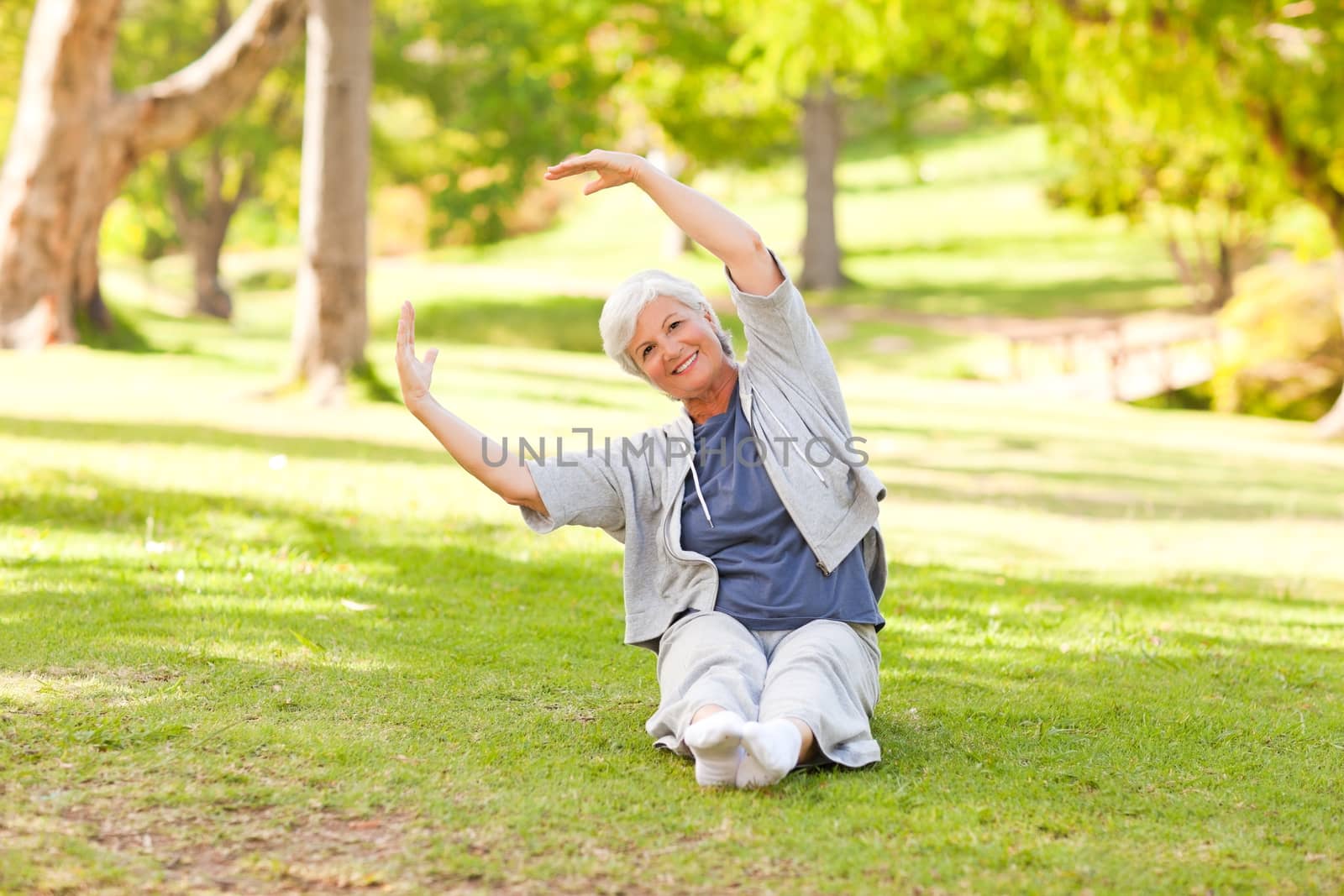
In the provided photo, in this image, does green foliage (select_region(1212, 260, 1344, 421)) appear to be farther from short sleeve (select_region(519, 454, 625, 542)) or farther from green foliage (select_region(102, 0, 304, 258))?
green foliage (select_region(102, 0, 304, 258))

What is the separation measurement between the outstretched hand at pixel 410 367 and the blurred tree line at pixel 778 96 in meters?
8.70

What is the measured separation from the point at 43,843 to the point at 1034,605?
4.47 m

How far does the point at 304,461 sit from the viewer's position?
30.3 ft

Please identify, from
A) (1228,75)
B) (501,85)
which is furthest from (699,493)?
(501,85)

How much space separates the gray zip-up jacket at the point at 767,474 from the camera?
4012 millimetres

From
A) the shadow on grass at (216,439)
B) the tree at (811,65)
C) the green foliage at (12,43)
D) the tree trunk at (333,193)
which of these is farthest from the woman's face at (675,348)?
the green foliage at (12,43)

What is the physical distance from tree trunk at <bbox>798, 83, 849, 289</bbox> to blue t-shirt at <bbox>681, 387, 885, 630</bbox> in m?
24.7

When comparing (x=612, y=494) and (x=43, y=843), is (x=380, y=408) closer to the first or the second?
(x=612, y=494)

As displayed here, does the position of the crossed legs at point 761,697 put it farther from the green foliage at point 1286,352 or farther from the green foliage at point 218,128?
the green foliage at point 218,128

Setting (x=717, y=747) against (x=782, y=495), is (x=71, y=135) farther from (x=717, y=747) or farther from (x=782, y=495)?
(x=717, y=747)

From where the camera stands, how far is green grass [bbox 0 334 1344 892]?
3.15 meters

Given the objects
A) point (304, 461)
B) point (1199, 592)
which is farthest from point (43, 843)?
point (304, 461)

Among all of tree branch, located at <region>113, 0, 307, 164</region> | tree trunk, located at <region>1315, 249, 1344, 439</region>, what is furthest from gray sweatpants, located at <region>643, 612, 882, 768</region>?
tree branch, located at <region>113, 0, 307, 164</region>

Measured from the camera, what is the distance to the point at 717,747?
137 inches
